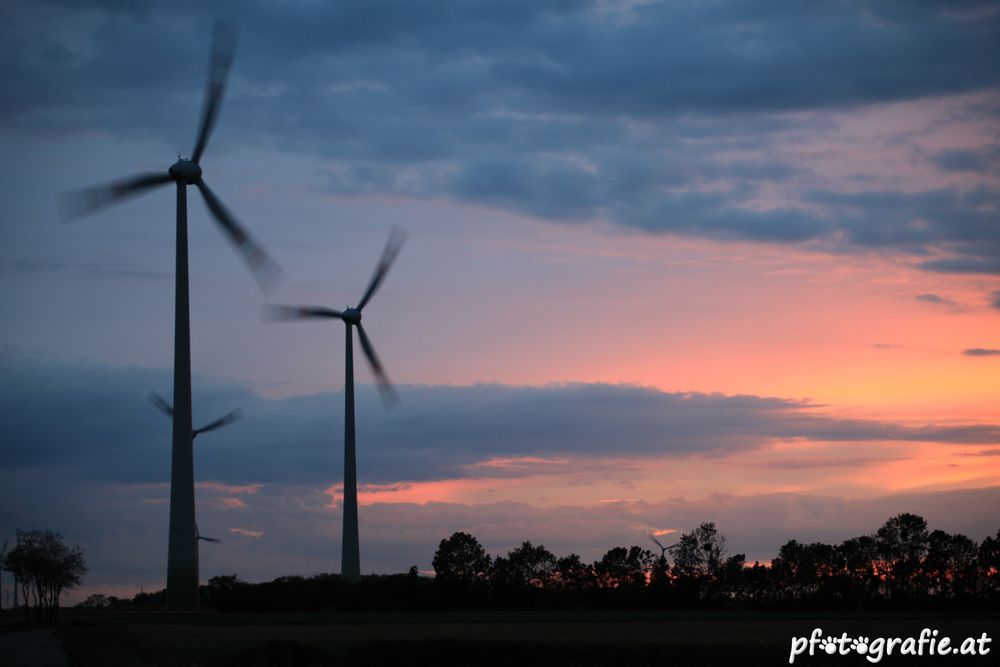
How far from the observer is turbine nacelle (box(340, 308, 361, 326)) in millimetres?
130375

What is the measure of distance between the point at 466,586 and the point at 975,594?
8361 cm

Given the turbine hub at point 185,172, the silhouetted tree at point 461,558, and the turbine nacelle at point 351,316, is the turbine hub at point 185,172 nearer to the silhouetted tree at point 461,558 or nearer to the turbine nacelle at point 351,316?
the turbine nacelle at point 351,316

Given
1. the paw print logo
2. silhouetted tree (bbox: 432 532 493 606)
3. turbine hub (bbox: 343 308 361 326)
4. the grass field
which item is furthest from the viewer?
silhouetted tree (bbox: 432 532 493 606)

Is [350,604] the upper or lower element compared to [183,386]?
lower

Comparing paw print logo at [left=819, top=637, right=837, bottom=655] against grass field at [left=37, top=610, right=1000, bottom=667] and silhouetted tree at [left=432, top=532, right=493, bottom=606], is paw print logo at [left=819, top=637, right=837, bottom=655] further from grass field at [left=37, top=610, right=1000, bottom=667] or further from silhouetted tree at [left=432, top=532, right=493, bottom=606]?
silhouetted tree at [left=432, top=532, right=493, bottom=606]

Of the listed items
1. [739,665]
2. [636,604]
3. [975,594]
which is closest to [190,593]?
[739,665]

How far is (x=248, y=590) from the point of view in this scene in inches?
6137

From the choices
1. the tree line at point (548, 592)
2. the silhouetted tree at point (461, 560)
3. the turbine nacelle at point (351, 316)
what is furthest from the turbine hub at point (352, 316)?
the silhouetted tree at point (461, 560)

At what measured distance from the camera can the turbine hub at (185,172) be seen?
88.7 meters

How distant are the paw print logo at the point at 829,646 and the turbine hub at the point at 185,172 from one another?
5682cm

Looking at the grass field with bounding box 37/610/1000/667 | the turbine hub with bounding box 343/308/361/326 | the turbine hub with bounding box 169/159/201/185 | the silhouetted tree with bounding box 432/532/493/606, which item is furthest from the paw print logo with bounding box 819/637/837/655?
the silhouetted tree with bounding box 432/532/493/606

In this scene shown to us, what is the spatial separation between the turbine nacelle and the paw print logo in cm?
7195

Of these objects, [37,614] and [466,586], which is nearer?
[37,614]

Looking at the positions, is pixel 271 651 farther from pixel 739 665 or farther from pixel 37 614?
pixel 37 614
